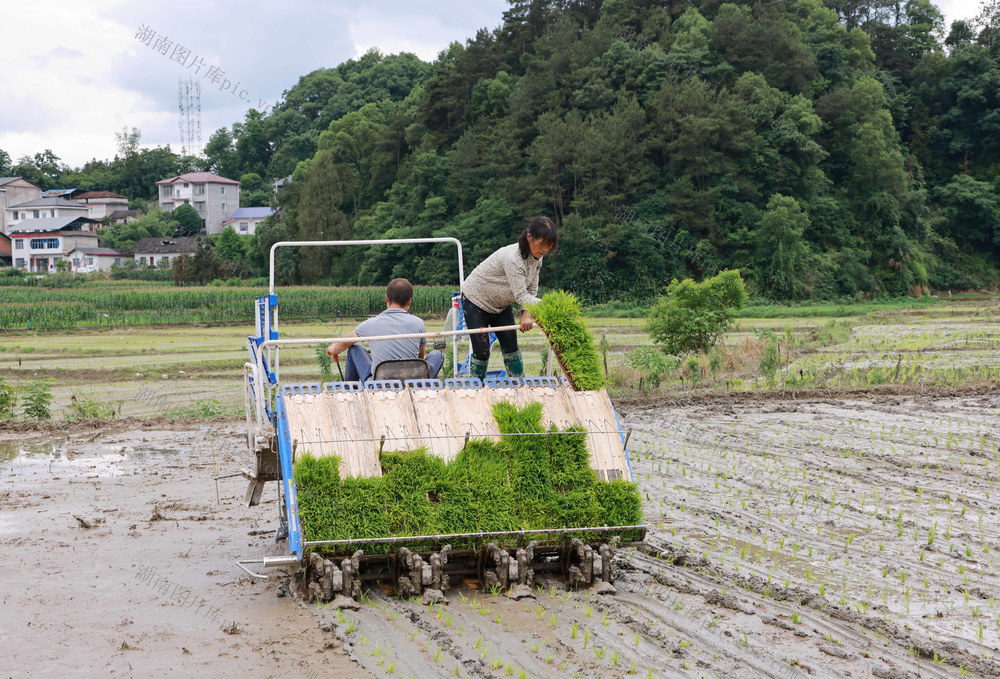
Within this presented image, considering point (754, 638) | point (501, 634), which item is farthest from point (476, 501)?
point (754, 638)

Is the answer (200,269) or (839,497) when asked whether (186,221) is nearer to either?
(200,269)

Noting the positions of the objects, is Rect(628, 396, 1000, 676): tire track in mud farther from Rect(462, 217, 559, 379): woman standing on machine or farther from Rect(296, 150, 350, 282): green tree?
Rect(296, 150, 350, 282): green tree

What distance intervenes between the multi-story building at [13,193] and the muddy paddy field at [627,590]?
130218mm

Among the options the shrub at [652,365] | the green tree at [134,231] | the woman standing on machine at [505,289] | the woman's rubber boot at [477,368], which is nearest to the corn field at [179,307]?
the shrub at [652,365]

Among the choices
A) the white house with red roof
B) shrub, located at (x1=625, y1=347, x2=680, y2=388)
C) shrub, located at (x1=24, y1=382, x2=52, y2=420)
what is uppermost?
the white house with red roof

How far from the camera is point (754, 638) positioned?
18.3 feet

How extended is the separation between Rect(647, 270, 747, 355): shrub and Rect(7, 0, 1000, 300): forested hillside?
1566 inches

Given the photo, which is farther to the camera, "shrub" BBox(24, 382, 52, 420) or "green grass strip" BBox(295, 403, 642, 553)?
"shrub" BBox(24, 382, 52, 420)

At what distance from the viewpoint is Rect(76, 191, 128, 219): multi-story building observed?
126938 millimetres

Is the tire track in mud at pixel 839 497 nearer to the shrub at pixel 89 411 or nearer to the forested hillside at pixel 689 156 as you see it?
the shrub at pixel 89 411

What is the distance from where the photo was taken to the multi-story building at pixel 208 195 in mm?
123625

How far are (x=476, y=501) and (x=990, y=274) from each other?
73863 millimetres

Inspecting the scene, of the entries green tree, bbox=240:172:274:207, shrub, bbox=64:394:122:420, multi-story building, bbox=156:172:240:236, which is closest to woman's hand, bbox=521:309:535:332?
shrub, bbox=64:394:122:420

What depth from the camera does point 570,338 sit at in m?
7.13
